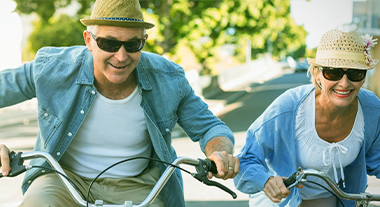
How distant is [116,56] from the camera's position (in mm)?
2750

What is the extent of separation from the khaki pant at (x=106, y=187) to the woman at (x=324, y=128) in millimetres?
552

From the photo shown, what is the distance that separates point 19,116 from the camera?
16.0 meters

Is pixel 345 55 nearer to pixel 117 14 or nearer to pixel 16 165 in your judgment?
pixel 117 14

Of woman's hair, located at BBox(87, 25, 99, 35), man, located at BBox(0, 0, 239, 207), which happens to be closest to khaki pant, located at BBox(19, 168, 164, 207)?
man, located at BBox(0, 0, 239, 207)

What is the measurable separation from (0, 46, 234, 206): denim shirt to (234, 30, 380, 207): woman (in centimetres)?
29

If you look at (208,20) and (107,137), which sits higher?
(107,137)

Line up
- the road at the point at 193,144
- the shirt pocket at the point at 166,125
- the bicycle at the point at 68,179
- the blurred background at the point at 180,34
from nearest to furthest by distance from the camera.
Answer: the bicycle at the point at 68,179 < the shirt pocket at the point at 166,125 < the road at the point at 193,144 < the blurred background at the point at 180,34

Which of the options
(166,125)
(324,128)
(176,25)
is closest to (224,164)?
(166,125)

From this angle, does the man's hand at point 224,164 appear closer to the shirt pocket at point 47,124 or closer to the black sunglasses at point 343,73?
the black sunglasses at point 343,73

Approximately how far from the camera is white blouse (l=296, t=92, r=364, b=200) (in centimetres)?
304

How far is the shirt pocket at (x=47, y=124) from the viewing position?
2.87 meters

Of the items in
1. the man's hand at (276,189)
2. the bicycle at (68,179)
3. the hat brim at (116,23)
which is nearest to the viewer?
the bicycle at (68,179)

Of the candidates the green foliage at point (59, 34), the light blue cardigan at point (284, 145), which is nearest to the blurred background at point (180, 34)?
the green foliage at point (59, 34)

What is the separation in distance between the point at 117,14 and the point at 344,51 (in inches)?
52.9
